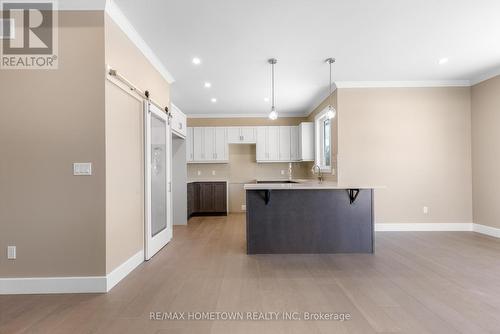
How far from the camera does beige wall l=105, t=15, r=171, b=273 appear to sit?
2654 millimetres

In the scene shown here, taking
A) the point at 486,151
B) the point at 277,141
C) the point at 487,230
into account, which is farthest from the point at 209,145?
the point at 487,230

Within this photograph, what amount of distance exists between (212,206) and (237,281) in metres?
4.20

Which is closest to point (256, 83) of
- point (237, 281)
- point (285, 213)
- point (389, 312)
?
point (285, 213)

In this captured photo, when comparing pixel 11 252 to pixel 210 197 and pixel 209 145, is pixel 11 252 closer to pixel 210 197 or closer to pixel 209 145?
pixel 210 197

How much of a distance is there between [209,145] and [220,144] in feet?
1.01

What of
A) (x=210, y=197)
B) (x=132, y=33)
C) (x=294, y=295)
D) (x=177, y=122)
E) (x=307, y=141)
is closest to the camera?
(x=294, y=295)

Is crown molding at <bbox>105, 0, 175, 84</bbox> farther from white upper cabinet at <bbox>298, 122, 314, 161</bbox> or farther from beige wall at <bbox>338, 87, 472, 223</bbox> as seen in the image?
white upper cabinet at <bbox>298, 122, 314, 161</bbox>

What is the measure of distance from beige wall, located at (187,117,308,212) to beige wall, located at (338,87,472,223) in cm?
254

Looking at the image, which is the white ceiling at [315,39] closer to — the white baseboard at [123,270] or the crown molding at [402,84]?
the crown molding at [402,84]

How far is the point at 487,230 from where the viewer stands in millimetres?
4609

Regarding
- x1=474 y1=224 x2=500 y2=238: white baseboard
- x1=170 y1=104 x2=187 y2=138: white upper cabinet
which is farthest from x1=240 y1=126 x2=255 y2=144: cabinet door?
x1=474 y1=224 x2=500 y2=238: white baseboard

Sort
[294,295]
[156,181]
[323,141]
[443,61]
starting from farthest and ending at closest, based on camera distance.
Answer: [323,141] < [443,61] < [156,181] < [294,295]

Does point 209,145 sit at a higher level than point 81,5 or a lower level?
lower

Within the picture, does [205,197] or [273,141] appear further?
[273,141]
